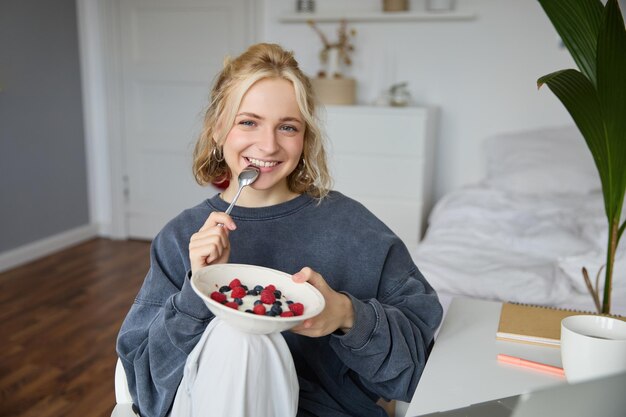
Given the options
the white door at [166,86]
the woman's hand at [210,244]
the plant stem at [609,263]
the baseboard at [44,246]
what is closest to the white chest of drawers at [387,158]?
the white door at [166,86]

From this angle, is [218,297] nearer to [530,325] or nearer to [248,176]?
[248,176]

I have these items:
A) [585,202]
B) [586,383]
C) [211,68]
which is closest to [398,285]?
[586,383]

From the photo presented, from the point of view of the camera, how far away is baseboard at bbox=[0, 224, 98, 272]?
352 cm

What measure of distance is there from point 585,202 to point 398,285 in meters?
1.84

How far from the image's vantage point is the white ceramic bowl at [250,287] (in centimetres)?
77

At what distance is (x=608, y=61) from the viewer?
0.94m

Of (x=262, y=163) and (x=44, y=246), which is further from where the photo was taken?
(x=44, y=246)

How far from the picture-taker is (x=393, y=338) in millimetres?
981

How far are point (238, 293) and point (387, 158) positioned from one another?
8.21 ft

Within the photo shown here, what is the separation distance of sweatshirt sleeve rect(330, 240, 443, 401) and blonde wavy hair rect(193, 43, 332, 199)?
0.86 ft

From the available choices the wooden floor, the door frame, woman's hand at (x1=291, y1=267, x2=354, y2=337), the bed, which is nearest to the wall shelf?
the door frame

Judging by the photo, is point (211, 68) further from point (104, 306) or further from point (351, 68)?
point (104, 306)

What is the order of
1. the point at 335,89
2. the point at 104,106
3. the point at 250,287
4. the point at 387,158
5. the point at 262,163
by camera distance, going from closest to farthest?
the point at 250,287, the point at 262,163, the point at 387,158, the point at 335,89, the point at 104,106

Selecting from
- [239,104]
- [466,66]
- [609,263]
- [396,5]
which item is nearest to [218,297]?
[239,104]
